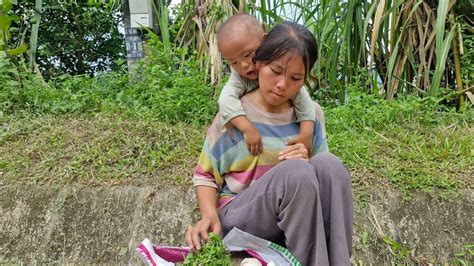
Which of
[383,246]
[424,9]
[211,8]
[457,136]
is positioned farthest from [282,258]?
[424,9]

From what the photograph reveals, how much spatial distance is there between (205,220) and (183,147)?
4.12ft

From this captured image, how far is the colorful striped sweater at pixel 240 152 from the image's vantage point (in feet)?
4.84

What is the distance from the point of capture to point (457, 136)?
275cm

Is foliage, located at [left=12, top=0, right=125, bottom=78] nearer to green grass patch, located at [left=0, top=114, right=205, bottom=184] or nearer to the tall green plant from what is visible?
the tall green plant

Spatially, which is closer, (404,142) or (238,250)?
(238,250)

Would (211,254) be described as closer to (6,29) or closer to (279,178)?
(279,178)

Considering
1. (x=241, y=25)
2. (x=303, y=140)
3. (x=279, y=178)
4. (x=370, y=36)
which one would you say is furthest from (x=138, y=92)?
(x=279, y=178)

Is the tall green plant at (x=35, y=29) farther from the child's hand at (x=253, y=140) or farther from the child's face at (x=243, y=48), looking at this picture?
the child's hand at (x=253, y=140)

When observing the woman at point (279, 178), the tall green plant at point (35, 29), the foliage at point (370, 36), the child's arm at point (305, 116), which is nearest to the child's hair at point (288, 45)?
the woman at point (279, 178)

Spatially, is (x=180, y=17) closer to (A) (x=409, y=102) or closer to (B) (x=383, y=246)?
(A) (x=409, y=102)

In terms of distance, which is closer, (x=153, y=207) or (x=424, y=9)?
Answer: (x=153, y=207)

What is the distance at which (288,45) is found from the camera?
1.36 metres

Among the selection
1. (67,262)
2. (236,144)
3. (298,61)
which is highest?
(298,61)

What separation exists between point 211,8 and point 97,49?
306cm
